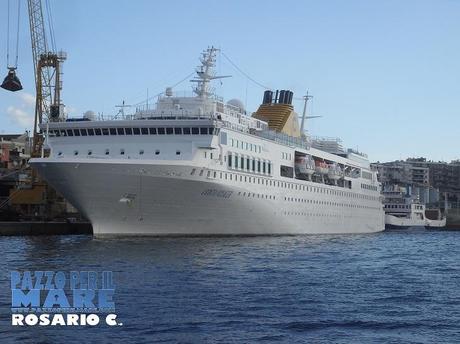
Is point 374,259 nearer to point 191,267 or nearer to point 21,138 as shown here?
point 191,267

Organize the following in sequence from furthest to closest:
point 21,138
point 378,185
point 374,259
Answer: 1. point 21,138
2. point 378,185
3. point 374,259

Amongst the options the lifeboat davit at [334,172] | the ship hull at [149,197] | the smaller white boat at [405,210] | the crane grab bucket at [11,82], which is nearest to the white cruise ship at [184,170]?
the ship hull at [149,197]

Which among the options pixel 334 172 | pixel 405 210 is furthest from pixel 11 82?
pixel 405 210

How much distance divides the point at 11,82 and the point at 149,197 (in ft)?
117

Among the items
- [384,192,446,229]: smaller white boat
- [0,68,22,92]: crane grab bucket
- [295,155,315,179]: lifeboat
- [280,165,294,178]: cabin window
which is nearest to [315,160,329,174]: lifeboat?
[295,155,315,179]: lifeboat

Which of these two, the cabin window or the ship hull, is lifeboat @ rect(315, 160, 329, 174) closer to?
the cabin window

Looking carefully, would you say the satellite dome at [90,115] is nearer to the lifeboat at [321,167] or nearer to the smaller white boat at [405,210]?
the lifeboat at [321,167]

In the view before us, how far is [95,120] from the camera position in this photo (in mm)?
49375

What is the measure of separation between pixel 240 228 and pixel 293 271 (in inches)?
783

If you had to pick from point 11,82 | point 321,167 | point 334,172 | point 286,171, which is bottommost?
point 286,171

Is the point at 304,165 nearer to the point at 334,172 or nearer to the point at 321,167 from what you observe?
the point at 321,167

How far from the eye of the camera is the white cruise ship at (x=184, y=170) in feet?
142

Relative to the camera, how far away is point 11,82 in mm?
71438

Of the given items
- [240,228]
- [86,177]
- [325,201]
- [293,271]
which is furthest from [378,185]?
[293,271]
